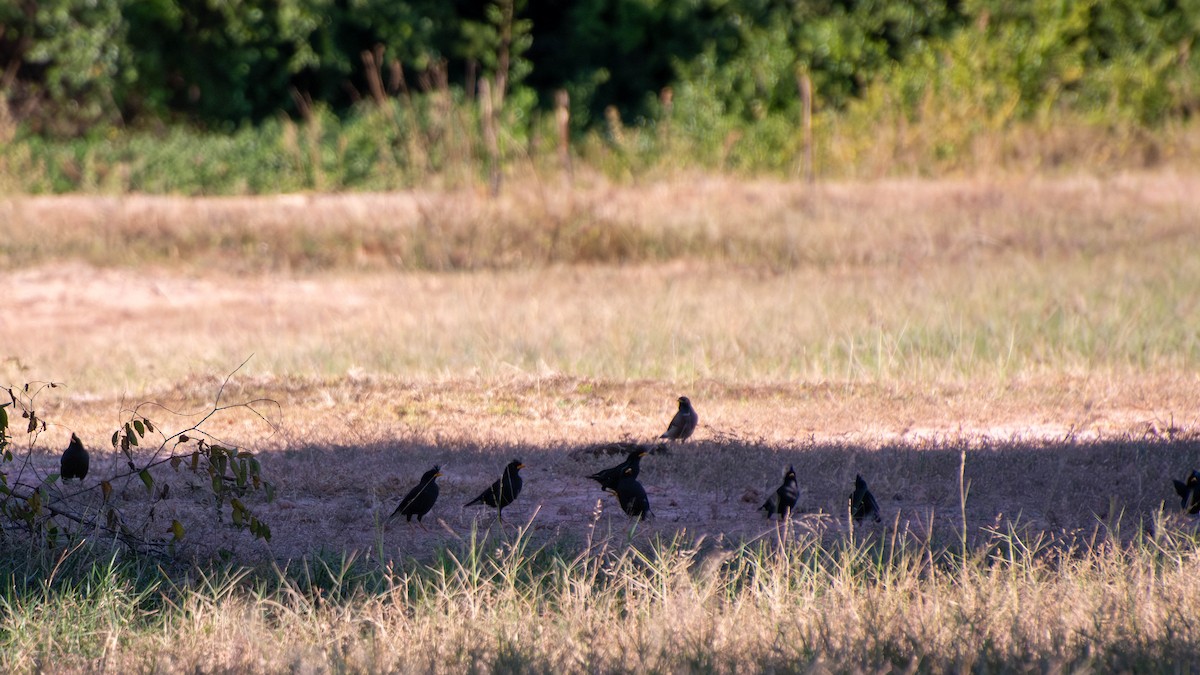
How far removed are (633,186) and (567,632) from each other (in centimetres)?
1176

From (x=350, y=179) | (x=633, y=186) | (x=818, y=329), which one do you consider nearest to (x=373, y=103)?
(x=350, y=179)

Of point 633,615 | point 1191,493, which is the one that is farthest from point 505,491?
point 1191,493

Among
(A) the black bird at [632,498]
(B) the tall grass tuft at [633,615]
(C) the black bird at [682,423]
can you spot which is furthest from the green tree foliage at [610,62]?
(B) the tall grass tuft at [633,615]

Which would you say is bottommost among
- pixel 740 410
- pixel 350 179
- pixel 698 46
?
pixel 740 410

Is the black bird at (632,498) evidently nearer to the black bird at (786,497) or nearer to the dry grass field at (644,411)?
the dry grass field at (644,411)

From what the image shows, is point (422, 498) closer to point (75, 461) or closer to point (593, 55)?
point (75, 461)

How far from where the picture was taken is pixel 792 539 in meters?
5.03

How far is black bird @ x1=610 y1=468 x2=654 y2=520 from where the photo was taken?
215 inches

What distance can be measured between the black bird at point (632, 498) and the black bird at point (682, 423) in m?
1.08

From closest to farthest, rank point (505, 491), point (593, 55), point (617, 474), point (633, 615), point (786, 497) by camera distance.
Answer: point (633, 615)
point (786, 497)
point (505, 491)
point (617, 474)
point (593, 55)

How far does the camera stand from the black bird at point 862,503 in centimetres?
540

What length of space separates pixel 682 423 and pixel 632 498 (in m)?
1.19

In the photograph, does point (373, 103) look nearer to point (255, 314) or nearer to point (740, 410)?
point (255, 314)

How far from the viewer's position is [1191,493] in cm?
555
